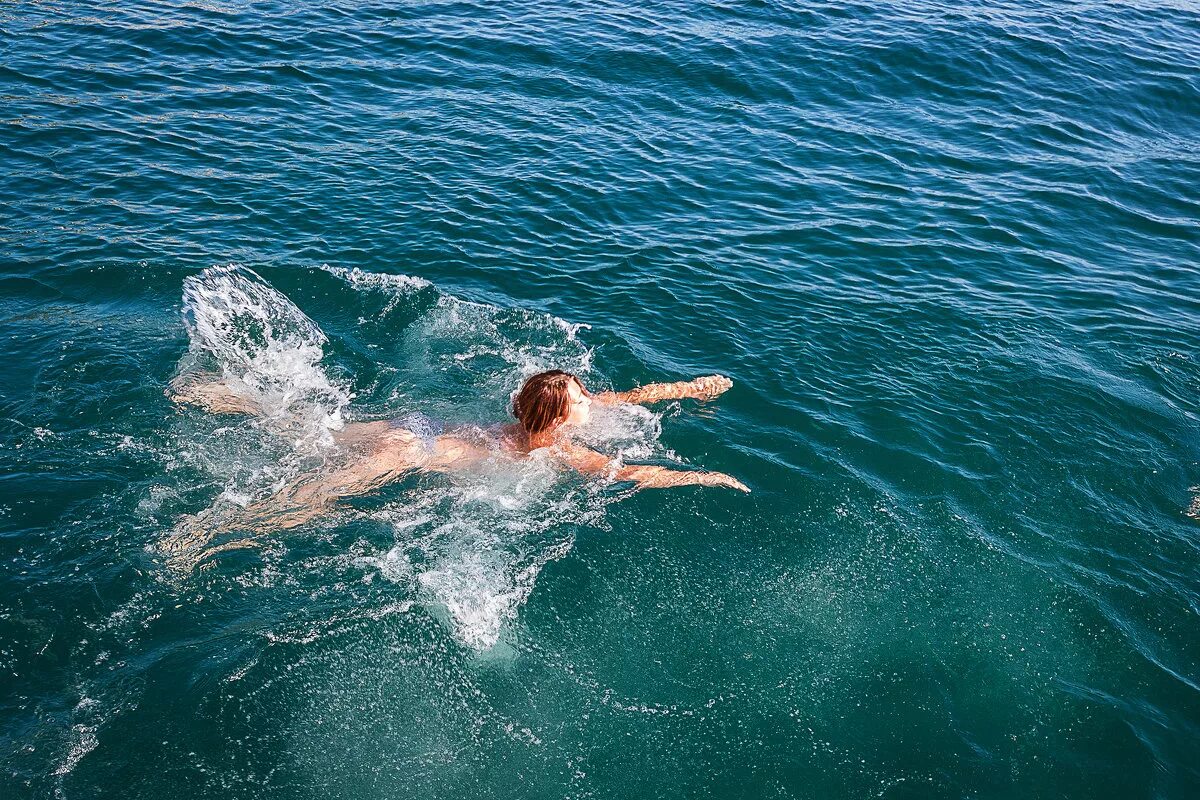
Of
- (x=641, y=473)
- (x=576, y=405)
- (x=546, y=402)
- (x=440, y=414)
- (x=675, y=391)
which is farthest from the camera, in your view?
(x=675, y=391)

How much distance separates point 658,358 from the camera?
40.2ft

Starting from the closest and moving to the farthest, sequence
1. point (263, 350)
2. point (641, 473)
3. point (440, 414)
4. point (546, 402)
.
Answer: point (546, 402)
point (641, 473)
point (440, 414)
point (263, 350)

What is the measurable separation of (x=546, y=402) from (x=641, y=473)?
158 centimetres

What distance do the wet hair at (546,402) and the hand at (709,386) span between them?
2606mm

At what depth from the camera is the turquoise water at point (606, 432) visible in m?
7.31

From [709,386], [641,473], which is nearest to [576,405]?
[641,473]

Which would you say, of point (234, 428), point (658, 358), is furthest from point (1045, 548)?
point (234, 428)

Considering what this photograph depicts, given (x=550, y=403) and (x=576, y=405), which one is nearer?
(x=550, y=403)

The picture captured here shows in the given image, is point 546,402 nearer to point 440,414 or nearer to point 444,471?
point 444,471

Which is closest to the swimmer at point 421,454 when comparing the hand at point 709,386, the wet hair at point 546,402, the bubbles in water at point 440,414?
the wet hair at point 546,402

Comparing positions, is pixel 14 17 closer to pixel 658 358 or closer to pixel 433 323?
pixel 433 323

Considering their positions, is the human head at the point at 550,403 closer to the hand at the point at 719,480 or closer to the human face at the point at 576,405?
the human face at the point at 576,405

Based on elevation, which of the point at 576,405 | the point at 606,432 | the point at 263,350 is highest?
the point at 576,405

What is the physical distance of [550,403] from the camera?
358 inches
